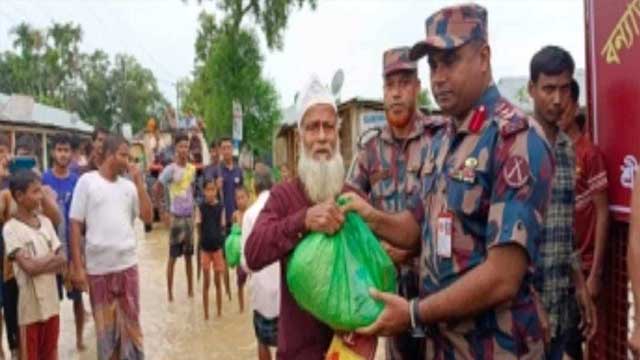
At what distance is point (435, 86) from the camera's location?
214 cm

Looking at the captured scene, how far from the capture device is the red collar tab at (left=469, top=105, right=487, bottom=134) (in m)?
2.08

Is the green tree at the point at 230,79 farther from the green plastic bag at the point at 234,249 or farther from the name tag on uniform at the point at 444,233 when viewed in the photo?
the name tag on uniform at the point at 444,233

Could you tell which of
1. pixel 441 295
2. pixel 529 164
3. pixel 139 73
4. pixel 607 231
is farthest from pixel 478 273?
pixel 139 73

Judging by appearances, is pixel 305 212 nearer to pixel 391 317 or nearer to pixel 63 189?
pixel 391 317

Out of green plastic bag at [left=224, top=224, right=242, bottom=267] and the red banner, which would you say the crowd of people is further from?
green plastic bag at [left=224, top=224, right=242, bottom=267]

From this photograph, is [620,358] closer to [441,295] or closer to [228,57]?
[441,295]

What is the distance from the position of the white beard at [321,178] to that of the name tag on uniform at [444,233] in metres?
0.65

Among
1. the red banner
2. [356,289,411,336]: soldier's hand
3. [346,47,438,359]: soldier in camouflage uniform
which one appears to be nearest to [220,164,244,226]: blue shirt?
[346,47,438,359]: soldier in camouflage uniform

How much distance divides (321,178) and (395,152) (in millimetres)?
725

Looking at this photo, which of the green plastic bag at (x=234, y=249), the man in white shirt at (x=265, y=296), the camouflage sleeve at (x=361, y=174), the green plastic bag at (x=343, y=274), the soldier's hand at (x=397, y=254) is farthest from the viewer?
the green plastic bag at (x=234, y=249)

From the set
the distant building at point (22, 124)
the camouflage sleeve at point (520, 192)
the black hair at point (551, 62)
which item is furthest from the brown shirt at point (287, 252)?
the distant building at point (22, 124)

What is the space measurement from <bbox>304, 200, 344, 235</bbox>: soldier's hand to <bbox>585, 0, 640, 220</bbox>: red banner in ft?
4.10

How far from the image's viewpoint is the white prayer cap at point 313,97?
287 cm

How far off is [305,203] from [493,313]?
954mm
